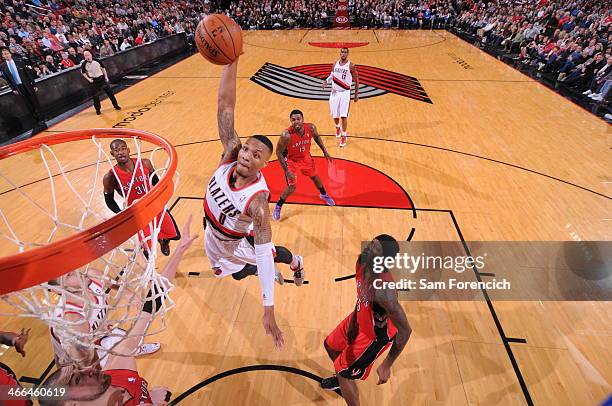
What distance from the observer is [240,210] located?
2.86 metres

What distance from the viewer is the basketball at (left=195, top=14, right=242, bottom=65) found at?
3238 mm

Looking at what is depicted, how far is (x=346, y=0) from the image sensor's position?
23781 mm

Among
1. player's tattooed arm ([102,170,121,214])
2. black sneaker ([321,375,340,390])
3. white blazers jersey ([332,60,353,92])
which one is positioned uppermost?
white blazers jersey ([332,60,353,92])

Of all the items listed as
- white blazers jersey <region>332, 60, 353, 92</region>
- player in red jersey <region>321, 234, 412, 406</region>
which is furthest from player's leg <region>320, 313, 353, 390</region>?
white blazers jersey <region>332, 60, 353, 92</region>

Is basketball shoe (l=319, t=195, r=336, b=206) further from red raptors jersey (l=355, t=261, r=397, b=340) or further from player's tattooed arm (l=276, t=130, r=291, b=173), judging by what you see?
red raptors jersey (l=355, t=261, r=397, b=340)

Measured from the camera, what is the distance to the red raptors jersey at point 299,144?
16.9ft

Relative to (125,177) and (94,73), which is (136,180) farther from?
(94,73)

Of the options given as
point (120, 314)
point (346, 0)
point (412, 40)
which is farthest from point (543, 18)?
point (120, 314)

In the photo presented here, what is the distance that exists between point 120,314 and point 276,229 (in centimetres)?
251

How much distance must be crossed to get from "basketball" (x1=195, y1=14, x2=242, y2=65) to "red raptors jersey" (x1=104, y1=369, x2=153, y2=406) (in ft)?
A: 8.38

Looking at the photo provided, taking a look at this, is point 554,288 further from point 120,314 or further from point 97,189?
point 97,189

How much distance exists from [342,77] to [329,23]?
18898mm

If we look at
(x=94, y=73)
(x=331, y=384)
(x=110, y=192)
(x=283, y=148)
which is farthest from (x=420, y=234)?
(x=94, y=73)

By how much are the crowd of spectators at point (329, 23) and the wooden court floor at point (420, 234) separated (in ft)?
7.34
